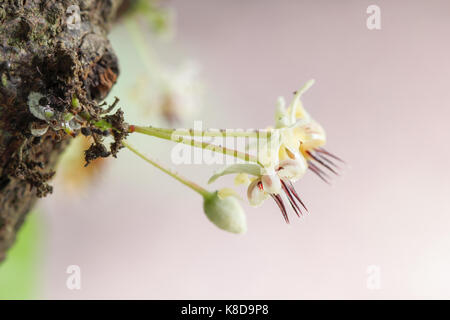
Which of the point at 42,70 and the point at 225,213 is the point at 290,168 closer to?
the point at 225,213

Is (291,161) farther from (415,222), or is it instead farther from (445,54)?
(445,54)

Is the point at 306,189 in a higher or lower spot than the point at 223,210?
higher

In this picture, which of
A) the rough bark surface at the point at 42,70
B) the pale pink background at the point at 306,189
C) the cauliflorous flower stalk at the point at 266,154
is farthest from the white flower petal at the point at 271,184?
the pale pink background at the point at 306,189

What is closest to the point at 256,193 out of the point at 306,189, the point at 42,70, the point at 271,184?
the point at 271,184

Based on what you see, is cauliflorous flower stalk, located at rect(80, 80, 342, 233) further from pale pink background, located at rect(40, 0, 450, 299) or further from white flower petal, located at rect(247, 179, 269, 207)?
pale pink background, located at rect(40, 0, 450, 299)

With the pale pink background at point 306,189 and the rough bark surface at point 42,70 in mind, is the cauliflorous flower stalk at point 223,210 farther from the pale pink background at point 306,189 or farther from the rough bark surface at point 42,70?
the pale pink background at point 306,189

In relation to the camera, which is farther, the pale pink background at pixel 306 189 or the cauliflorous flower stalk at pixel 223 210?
the pale pink background at pixel 306 189
